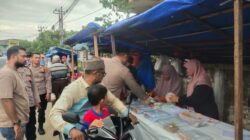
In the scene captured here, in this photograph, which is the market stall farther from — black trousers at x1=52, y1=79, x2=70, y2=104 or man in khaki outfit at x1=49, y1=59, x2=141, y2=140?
black trousers at x1=52, y1=79, x2=70, y2=104

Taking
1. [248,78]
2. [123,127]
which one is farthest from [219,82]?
[123,127]

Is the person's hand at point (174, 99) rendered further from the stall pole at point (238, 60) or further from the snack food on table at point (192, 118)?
the stall pole at point (238, 60)

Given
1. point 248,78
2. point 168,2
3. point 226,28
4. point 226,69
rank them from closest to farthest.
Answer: point 168,2
point 226,28
point 248,78
point 226,69

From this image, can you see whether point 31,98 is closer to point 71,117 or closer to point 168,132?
point 168,132

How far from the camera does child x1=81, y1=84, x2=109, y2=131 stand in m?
2.52

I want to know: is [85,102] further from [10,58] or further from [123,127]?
[10,58]

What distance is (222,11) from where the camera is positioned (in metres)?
2.88

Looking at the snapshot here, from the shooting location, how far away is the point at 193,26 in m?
3.85

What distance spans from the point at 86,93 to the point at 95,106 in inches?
7.7

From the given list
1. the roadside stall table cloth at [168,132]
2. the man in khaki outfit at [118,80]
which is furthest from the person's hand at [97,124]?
the man in khaki outfit at [118,80]

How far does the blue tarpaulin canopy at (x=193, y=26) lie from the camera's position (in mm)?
2508

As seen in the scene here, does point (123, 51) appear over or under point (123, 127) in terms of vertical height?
over

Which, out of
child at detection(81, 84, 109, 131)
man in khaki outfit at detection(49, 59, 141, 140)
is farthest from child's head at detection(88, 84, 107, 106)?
man in khaki outfit at detection(49, 59, 141, 140)

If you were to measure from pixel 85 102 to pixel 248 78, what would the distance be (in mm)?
4040
